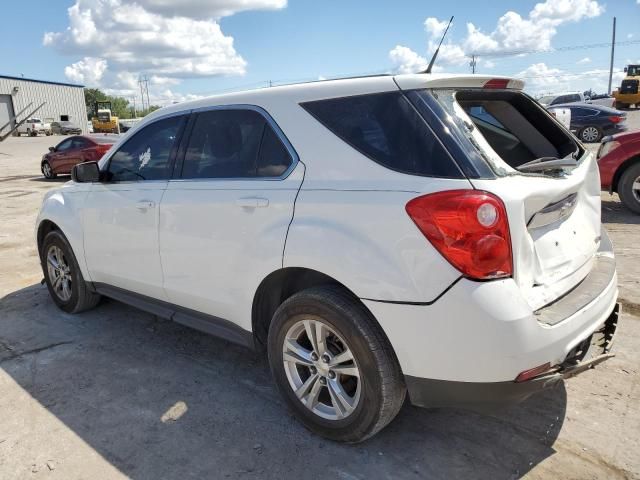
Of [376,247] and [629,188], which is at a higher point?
[376,247]

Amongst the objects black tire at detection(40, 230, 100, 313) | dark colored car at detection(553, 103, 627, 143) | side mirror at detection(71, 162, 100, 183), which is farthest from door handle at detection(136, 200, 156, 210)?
dark colored car at detection(553, 103, 627, 143)

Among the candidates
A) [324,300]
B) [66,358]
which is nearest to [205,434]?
[324,300]

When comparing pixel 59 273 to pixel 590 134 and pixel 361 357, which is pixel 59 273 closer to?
pixel 361 357

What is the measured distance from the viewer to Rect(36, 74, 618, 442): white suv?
2.20 meters

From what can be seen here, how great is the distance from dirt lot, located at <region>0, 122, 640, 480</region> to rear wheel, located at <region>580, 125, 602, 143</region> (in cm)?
1813

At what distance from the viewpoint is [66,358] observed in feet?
13.0

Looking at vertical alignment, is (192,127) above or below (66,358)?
above

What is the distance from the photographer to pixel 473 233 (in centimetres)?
216

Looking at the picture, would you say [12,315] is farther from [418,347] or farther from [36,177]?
[36,177]

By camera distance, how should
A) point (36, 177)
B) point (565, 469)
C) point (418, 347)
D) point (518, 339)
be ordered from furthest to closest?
point (36, 177)
point (565, 469)
point (418, 347)
point (518, 339)

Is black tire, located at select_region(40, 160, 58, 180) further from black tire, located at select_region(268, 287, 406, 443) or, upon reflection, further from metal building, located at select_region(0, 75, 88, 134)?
metal building, located at select_region(0, 75, 88, 134)

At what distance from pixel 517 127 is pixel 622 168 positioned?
5405 mm

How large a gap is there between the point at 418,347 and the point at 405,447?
746mm

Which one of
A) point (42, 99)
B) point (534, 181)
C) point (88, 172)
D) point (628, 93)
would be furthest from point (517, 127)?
point (42, 99)
